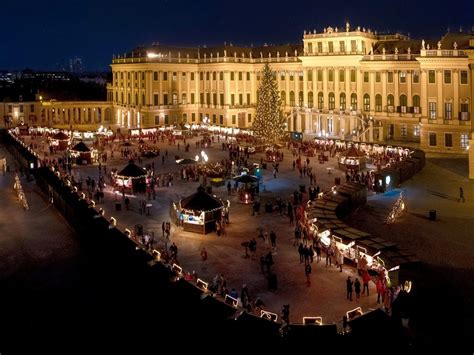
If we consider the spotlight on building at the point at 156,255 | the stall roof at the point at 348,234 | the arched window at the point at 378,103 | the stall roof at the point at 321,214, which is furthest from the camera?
the arched window at the point at 378,103

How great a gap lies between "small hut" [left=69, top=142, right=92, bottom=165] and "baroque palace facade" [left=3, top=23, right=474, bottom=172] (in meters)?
32.2

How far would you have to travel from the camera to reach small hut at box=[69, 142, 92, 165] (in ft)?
204

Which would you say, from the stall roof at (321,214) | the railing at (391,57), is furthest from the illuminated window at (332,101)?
the stall roof at (321,214)

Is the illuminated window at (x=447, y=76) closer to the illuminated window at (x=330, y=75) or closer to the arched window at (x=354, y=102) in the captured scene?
the arched window at (x=354, y=102)

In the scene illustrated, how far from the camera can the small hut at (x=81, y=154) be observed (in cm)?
6228

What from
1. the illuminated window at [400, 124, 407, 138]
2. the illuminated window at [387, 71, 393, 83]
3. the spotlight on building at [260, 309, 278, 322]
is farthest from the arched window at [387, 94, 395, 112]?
the spotlight on building at [260, 309, 278, 322]

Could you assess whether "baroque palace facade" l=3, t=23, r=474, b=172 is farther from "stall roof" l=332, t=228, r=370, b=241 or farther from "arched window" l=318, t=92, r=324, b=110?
"stall roof" l=332, t=228, r=370, b=241

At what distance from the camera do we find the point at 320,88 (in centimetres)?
8550

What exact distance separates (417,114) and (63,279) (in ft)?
175

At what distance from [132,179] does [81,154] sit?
16.6 meters

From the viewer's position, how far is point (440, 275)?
28.1 m

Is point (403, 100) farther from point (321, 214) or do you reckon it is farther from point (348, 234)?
point (348, 234)

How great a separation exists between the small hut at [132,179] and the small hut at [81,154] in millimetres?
15448

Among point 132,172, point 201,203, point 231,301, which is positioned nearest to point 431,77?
point 132,172
